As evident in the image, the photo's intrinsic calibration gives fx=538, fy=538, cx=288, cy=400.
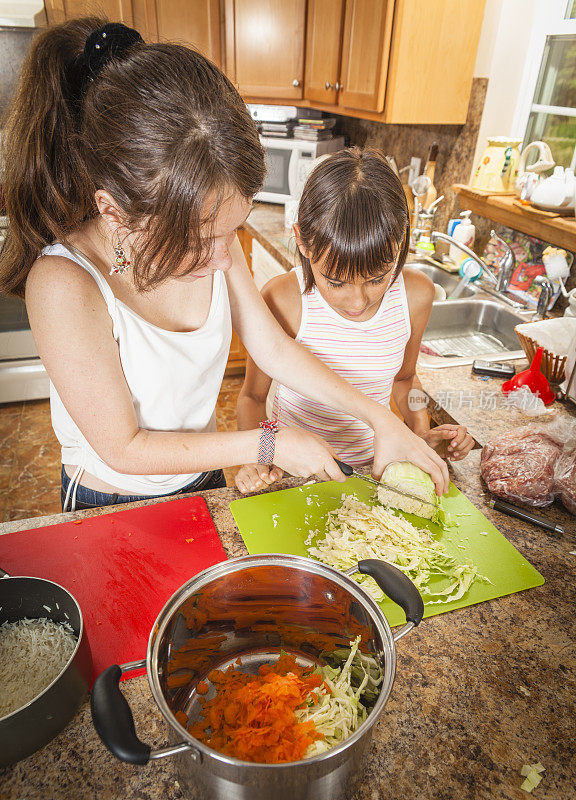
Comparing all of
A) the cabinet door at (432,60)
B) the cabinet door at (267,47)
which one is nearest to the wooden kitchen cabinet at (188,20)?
the cabinet door at (267,47)

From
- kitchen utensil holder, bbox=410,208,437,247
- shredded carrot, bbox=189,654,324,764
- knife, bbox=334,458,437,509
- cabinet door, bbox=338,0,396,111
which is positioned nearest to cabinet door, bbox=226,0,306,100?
cabinet door, bbox=338,0,396,111

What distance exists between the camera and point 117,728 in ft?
1.65

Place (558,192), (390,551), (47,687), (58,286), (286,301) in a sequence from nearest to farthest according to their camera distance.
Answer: (47,687), (58,286), (390,551), (286,301), (558,192)

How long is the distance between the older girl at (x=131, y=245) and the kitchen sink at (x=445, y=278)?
138cm

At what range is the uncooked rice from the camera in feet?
2.15

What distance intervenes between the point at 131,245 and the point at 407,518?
715mm

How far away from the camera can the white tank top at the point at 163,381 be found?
986mm

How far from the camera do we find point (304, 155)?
3.35 meters

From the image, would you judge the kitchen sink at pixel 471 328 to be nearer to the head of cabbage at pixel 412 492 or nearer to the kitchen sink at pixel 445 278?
the kitchen sink at pixel 445 278

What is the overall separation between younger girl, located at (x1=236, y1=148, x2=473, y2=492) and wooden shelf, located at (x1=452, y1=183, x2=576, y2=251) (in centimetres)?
76

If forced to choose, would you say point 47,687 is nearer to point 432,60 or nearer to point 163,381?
point 163,381

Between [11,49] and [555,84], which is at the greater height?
[11,49]

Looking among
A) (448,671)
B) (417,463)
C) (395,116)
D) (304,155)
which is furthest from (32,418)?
(448,671)

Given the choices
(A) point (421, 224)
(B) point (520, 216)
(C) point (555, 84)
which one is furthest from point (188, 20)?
(B) point (520, 216)
